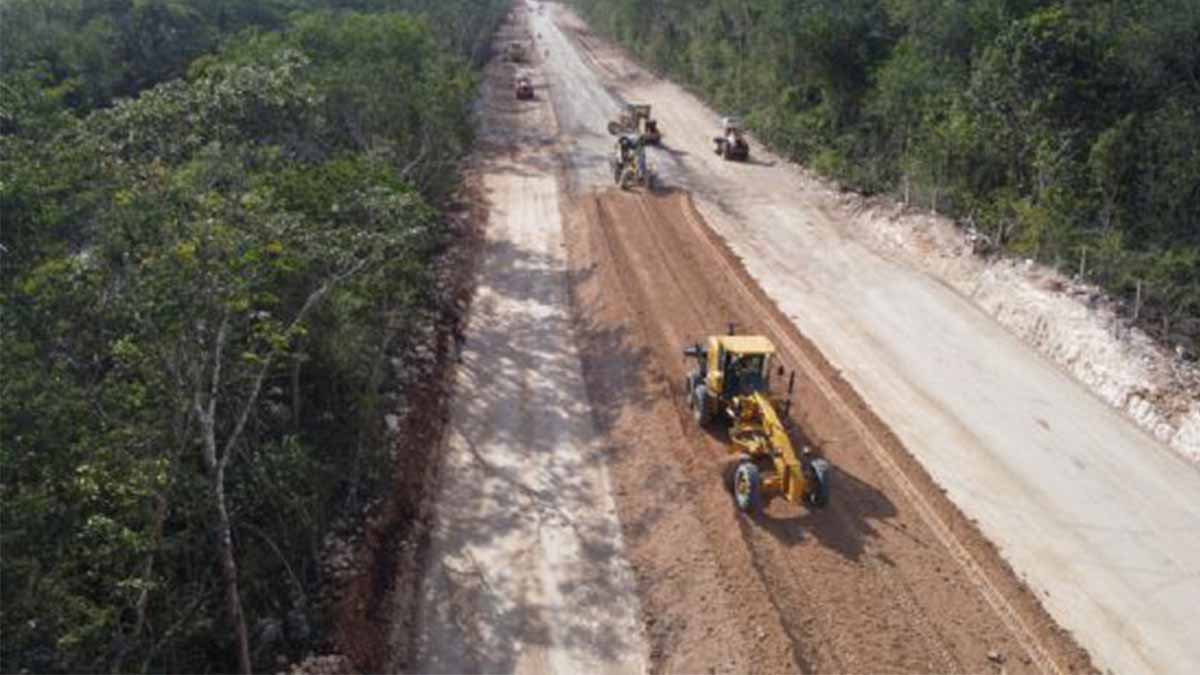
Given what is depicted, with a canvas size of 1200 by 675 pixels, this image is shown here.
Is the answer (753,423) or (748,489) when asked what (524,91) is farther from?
(748,489)

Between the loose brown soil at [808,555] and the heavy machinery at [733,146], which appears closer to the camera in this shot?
the loose brown soil at [808,555]

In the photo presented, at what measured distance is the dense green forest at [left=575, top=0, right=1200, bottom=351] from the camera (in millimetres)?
27656

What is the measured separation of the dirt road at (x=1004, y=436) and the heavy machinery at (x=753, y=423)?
2050mm

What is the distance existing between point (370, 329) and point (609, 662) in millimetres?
9226

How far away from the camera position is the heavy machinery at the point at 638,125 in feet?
158

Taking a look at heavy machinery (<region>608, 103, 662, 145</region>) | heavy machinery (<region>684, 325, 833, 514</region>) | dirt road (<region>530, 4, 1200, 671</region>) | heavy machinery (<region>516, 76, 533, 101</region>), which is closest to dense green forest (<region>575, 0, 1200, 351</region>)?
dirt road (<region>530, 4, 1200, 671</region>)

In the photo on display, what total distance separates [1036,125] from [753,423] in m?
18.3

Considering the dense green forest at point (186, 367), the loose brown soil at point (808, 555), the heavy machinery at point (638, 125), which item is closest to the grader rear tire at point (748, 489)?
the loose brown soil at point (808, 555)

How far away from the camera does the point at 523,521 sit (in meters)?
18.8

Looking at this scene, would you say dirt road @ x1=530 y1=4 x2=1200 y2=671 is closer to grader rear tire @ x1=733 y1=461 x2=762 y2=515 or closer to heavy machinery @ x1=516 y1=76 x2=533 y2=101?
grader rear tire @ x1=733 y1=461 x2=762 y2=515

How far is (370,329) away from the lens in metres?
21.0

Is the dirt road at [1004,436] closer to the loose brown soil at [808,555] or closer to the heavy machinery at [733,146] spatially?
the loose brown soil at [808,555]

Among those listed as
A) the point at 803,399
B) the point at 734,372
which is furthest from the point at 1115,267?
the point at 734,372

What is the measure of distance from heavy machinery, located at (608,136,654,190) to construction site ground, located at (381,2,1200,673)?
720 cm
